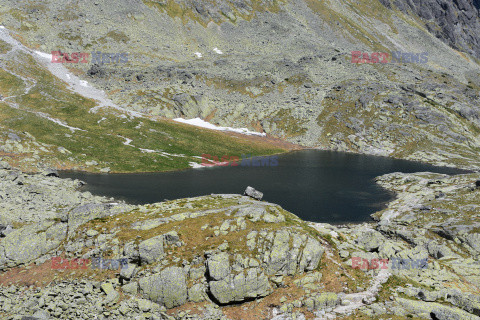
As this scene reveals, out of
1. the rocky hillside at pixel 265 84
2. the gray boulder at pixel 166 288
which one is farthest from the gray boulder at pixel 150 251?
the rocky hillside at pixel 265 84

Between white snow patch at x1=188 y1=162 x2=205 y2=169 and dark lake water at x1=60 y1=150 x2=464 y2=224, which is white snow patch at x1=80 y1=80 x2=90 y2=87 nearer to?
dark lake water at x1=60 y1=150 x2=464 y2=224

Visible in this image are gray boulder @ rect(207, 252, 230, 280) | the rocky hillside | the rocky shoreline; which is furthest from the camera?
the rocky hillside

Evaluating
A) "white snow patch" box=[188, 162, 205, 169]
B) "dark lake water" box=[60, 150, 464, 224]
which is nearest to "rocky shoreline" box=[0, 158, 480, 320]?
"dark lake water" box=[60, 150, 464, 224]

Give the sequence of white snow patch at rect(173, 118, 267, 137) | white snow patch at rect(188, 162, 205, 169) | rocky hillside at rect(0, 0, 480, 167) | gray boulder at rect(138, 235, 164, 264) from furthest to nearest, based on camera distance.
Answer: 1. white snow patch at rect(173, 118, 267, 137)
2. rocky hillside at rect(0, 0, 480, 167)
3. white snow patch at rect(188, 162, 205, 169)
4. gray boulder at rect(138, 235, 164, 264)

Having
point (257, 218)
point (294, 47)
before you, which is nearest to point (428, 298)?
point (257, 218)

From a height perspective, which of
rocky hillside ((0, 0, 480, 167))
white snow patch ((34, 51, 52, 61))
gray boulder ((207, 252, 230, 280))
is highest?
rocky hillside ((0, 0, 480, 167))

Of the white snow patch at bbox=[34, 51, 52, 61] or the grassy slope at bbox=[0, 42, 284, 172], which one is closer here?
the grassy slope at bbox=[0, 42, 284, 172]

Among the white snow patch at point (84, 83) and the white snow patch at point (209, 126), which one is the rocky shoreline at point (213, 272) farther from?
the white snow patch at point (84, 83)
